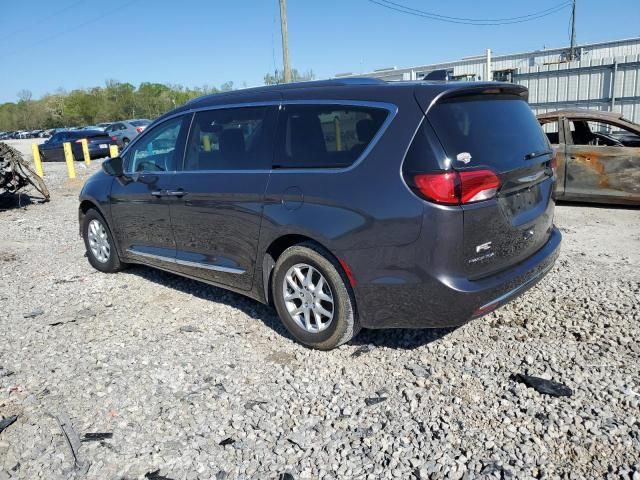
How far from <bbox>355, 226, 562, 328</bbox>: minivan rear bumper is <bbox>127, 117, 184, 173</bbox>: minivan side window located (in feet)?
7.95

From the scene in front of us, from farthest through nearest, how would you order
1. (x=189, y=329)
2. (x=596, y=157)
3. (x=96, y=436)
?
(x=596, y=157) < (x=189, y=329) < (x=96, y=436)

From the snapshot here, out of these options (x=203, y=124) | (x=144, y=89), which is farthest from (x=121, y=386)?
(x=144, y=89)

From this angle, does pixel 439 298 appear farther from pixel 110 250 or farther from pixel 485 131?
pixel 110 250

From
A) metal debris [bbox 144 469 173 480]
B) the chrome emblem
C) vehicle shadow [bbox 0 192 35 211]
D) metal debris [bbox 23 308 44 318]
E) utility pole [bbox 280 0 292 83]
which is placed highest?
utility pole [bbox 280 0 292 83]

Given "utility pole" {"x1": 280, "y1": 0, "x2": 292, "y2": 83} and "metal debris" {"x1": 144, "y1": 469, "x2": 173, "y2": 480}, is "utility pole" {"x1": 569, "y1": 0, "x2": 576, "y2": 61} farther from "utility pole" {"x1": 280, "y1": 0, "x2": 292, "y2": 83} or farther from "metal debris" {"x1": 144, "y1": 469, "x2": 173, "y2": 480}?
"metal debris" {"x1": 144, "y1": 469, "x2": 173, "y2": 480}

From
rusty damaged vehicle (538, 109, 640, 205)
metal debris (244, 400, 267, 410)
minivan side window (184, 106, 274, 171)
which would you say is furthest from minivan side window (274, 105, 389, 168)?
rusty damaged vehicle (538, 109, 640, 205)

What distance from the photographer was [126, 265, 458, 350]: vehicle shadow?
3.93m

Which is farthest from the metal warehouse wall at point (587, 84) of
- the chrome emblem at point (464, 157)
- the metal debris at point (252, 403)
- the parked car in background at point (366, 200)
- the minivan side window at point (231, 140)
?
the metal debris at point (252, 403)

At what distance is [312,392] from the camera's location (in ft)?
10.9

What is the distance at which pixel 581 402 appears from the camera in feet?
9.86

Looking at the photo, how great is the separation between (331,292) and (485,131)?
1.45 m

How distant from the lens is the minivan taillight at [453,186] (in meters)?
2.99

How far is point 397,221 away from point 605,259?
3656 mm

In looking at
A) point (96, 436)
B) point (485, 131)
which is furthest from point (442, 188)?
point (96, 436)
